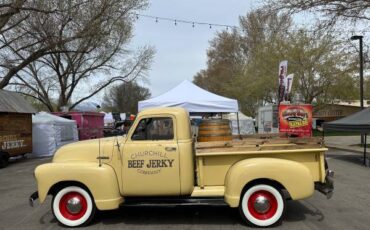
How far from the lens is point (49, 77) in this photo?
4556cm

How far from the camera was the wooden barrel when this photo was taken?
8.34 meters

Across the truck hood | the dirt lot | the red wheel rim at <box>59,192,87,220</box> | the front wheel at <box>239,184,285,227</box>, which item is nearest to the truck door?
the truck hood

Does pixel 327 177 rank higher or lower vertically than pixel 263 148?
lower

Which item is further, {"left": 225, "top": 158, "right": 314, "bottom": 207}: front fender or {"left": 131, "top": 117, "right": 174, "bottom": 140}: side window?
{"left": 131, "top": 117, "right": 174, "bottom": 140}: side window

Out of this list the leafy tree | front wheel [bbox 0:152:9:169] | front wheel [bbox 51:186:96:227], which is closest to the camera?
front wheel [bbox 51:186:96:227]

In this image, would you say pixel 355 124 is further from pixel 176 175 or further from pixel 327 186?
pixel 176 175

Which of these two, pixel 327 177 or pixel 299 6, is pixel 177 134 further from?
pixel 299 6

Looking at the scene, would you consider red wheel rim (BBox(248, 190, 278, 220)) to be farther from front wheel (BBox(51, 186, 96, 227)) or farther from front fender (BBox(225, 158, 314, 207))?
front wheel (BBox(51, 186, 96, 227))

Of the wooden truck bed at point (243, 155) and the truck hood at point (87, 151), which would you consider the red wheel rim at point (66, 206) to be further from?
the wooden truck bed at point (243, 155)

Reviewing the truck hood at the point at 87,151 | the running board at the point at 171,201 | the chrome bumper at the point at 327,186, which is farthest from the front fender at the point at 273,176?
the truck hood at the point at 87,151

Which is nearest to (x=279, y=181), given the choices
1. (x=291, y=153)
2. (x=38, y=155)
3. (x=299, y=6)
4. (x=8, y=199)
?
(x=291, y=153)

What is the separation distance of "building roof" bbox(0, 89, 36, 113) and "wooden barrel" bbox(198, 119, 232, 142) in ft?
45.7

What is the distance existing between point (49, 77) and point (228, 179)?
41.1 metres

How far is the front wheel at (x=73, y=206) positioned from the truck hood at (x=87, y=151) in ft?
1.69
